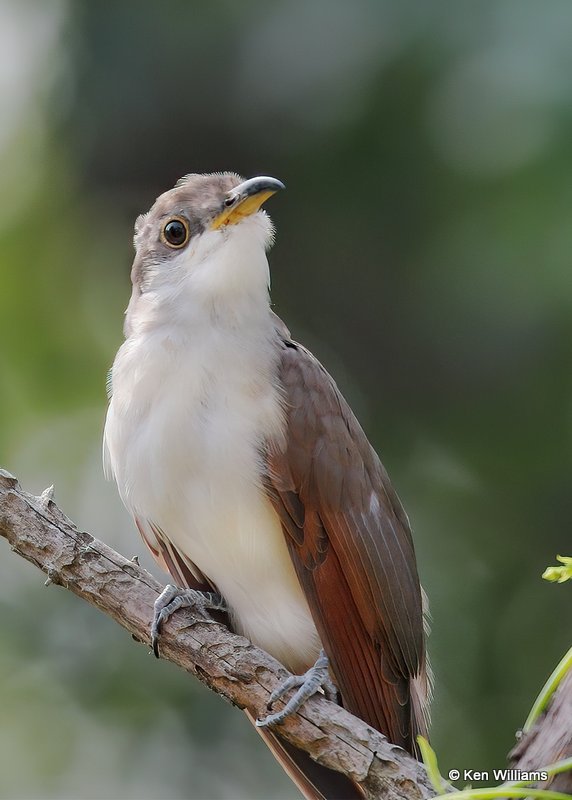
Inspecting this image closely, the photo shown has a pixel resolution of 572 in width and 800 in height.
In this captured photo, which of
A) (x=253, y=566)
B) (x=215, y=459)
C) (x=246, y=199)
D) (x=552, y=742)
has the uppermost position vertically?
(x=246, y=199)

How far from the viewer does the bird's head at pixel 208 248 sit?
415 cm

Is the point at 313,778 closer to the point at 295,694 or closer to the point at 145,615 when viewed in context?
the point at 295,694

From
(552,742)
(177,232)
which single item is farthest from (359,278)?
(552,742)

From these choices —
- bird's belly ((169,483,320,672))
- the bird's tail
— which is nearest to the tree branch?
bird's belly ((169,483,320,672))

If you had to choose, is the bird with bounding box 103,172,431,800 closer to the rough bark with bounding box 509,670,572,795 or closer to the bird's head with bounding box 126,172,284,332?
the bird's head with bounding box 126,172,284,332

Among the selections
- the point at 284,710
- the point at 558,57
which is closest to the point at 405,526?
the point at 284,710

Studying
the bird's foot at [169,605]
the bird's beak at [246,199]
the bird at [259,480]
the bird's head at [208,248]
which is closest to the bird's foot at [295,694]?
the bird at [259,480]

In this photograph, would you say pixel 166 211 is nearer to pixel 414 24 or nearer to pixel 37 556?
pixel 37 556

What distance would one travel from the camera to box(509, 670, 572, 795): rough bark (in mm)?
2506

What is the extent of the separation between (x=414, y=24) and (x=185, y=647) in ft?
12.9

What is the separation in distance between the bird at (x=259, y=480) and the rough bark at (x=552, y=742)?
1.16 metres

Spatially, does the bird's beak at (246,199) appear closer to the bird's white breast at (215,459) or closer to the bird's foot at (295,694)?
the bird's white breast at (215,459)

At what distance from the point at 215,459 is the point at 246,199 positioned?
1.08 metres

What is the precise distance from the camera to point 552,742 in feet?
8.38
